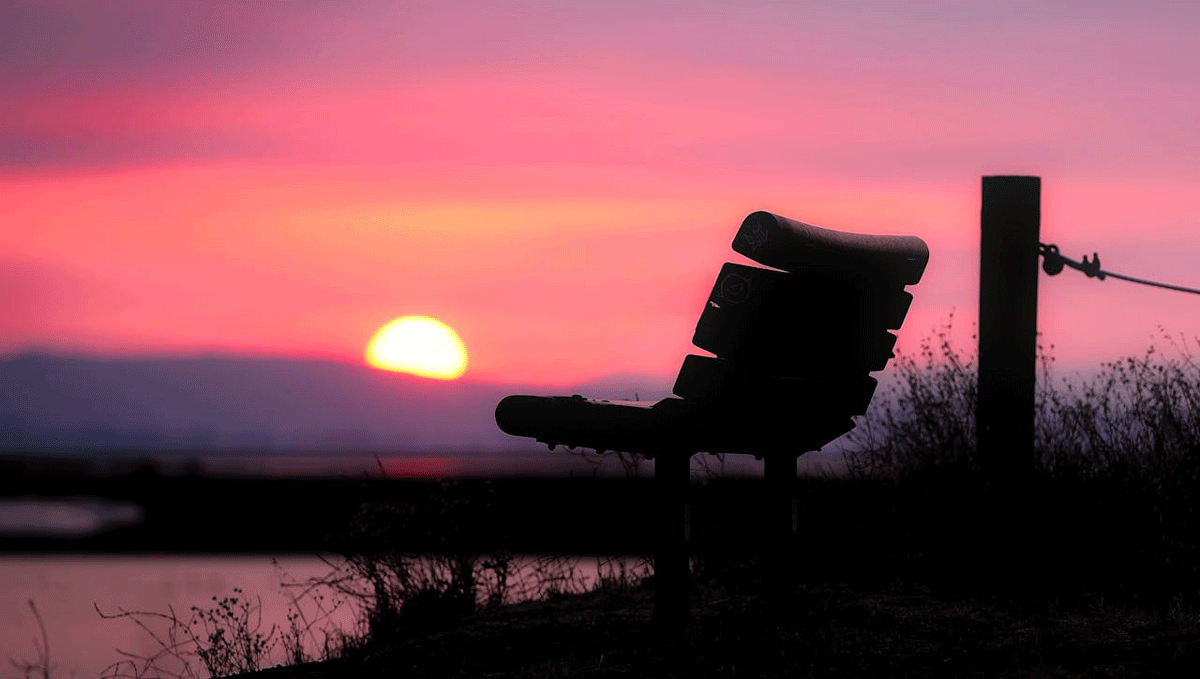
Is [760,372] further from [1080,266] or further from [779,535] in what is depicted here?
[1080,266]

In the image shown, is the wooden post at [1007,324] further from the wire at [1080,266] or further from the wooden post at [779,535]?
the wooden post at [779,535]

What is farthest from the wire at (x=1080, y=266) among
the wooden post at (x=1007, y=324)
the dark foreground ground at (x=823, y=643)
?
the dark foreground ground at (x=823, y=643)

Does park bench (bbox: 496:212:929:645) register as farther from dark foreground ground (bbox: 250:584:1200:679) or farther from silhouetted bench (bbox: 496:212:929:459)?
dark foreground ground (bbox: 250:584:1200:679)

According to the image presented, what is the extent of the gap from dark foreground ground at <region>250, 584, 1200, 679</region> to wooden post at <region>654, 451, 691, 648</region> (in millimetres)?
110

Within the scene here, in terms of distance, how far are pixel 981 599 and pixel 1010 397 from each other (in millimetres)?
1600

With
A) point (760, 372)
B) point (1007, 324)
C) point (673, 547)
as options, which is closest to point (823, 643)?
point (673, 547)

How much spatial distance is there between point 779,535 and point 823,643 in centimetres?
53

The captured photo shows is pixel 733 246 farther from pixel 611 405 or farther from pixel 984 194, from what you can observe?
pixel 984 194

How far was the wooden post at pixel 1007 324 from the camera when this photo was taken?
9258mm

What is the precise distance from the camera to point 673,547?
618cm

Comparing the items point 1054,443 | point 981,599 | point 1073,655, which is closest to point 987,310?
point 1054,443

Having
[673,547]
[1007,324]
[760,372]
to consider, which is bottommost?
[673,547]

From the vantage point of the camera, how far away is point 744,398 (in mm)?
5809

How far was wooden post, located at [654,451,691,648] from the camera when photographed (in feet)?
20.1
